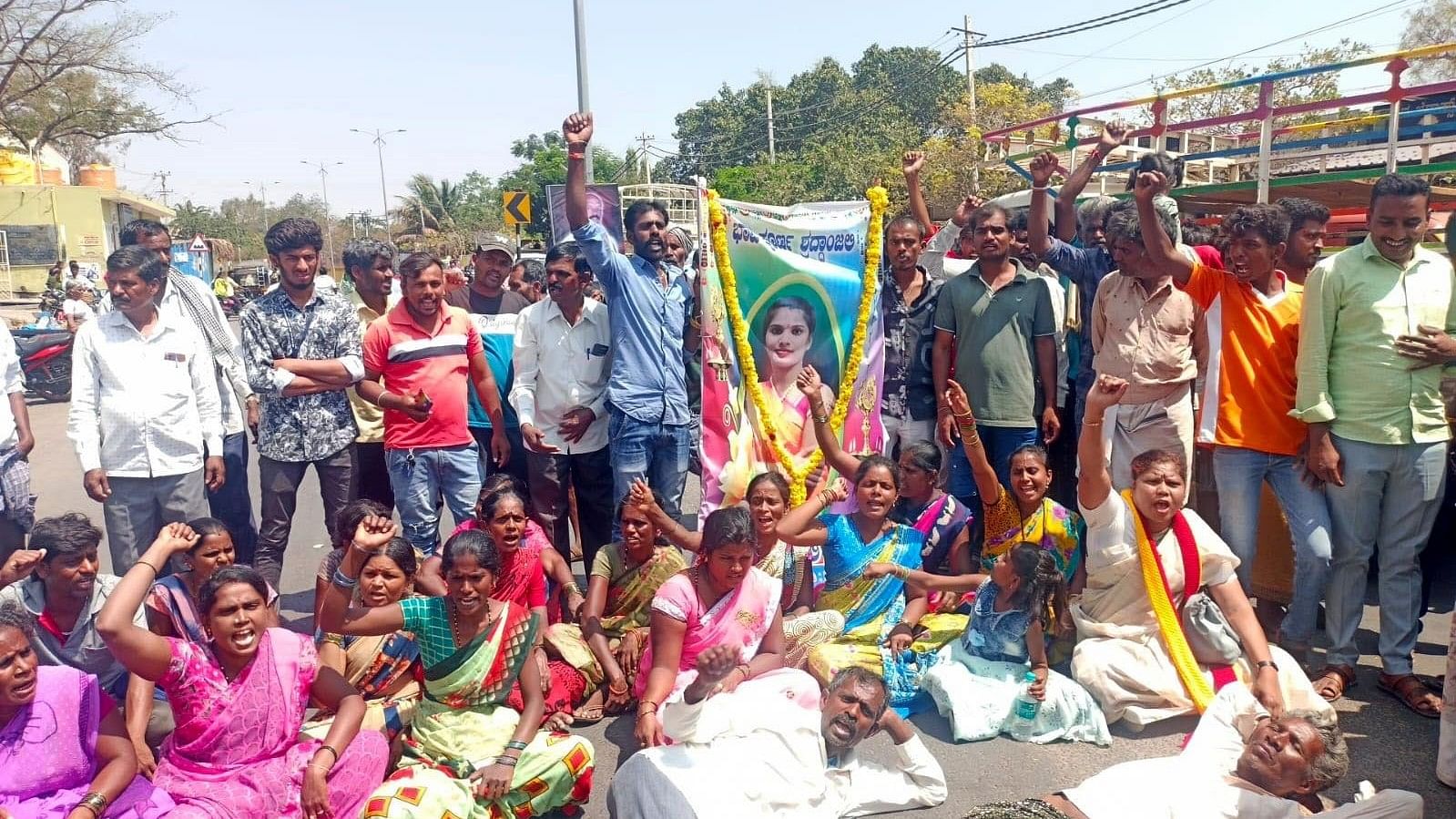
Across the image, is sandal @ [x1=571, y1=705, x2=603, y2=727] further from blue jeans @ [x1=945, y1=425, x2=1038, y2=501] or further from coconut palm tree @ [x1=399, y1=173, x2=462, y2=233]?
coconut palm tree @ [x1=399, y1=173, x2=462, y2=233]

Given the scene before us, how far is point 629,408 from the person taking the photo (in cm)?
495

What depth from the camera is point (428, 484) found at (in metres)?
4.84

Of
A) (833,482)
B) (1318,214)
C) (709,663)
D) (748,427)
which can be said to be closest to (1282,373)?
(1318,214)

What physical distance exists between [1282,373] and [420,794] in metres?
3.61

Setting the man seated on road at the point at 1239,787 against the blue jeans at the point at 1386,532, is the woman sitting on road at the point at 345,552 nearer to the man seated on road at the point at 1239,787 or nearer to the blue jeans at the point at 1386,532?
the man seated on road at the point at 1239,787

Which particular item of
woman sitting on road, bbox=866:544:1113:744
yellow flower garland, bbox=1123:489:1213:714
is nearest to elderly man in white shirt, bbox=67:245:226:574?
woman sitting on road, bbox=866:544:1113:744

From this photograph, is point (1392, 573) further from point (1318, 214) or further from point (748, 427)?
point (748, 427)

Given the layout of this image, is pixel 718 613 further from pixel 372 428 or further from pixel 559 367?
pixel 372 428

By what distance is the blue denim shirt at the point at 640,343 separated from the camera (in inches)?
195

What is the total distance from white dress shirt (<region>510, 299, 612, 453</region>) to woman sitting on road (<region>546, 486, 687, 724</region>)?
75 cm

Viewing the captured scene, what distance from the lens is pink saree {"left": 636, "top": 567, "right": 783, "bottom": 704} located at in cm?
374

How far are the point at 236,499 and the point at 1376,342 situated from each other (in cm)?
487

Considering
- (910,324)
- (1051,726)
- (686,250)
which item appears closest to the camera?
(1051,726)

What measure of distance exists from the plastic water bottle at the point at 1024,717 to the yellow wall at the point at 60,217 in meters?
33.2
